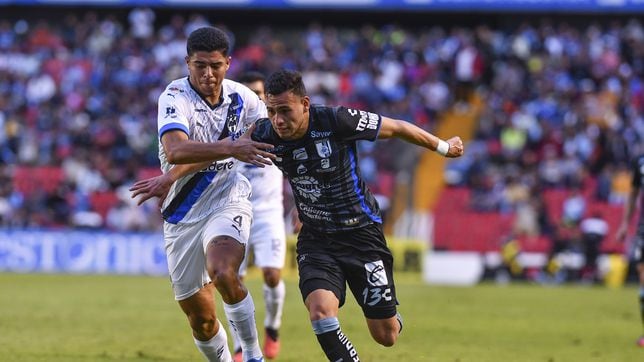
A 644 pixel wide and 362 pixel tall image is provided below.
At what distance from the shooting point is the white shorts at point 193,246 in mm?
8789

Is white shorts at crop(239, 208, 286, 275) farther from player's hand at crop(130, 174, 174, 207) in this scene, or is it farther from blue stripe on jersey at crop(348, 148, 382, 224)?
player's hand at crop(130, 174, 174, 207)

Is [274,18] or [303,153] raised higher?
[274,18]

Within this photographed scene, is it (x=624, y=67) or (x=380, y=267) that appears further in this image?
(x=624, y=67)

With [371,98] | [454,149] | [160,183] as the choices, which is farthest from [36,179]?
[454,149]

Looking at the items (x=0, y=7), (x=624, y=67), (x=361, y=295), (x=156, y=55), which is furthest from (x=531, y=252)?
(x=0, y=7)

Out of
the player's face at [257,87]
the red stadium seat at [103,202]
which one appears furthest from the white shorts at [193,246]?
the red stadium seat at [103,202]

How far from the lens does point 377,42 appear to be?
35.6 m

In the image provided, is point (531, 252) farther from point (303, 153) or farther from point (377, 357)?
point (303, 153)

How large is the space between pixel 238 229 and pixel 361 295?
1131 millimetres

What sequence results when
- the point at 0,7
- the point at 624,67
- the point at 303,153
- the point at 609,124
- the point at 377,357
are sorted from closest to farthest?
the point at 303,153
the point at 377,357
the point at 609,124
the point at 624,67
the point at 0,7

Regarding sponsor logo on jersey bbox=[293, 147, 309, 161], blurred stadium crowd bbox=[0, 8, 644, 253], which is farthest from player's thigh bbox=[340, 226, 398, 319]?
blurred stadium crowd bbox=[0, 8, 644, 253]

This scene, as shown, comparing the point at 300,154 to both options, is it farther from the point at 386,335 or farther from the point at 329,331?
the point at 386,335

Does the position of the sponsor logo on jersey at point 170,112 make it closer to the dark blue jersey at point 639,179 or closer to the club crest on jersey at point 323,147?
the club crest on jersey at point 323,147

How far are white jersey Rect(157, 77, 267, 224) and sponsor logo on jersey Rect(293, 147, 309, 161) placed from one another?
804 millimetres
